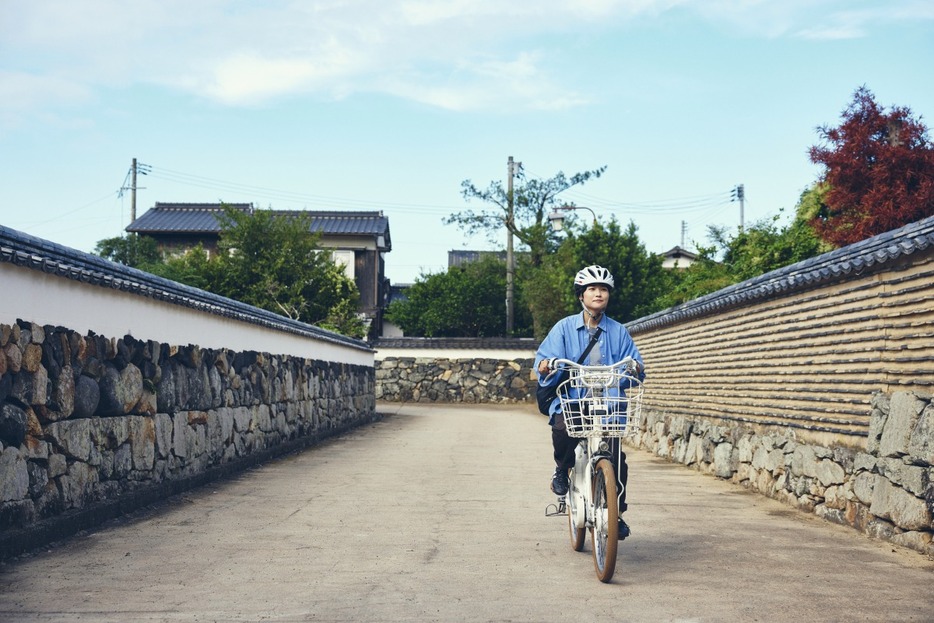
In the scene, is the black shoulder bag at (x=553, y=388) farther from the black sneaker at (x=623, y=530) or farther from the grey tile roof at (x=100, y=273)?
the grey tile roof at (x=100, y=273)

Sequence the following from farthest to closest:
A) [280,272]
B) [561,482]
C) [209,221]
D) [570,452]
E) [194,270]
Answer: [209,221] < [280,272] < [194,270] < [561,482] < [570,452]

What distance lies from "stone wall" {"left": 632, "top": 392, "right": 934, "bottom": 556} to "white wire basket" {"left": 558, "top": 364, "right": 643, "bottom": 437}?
228 centimetres

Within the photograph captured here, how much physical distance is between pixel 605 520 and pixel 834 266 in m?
4.23

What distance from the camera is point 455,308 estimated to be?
144ft

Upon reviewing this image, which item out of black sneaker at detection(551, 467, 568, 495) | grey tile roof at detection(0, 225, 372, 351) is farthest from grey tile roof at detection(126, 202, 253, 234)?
black sneaker at detection(551, 467, 568, 495)

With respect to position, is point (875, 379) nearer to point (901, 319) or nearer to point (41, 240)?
point (901, 319)

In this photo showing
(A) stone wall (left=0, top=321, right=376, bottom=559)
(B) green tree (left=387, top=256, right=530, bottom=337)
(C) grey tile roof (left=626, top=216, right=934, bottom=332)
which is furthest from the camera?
(B) green tree (left=387, top=256, right=530, bottom=337)

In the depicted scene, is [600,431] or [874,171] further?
[874,171]

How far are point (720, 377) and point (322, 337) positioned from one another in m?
8.72

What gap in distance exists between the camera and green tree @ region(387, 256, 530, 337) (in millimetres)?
43906

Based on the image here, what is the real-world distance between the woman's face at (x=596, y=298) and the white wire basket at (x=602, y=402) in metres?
0.47

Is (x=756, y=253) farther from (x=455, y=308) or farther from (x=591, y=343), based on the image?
(x=455, y=308)

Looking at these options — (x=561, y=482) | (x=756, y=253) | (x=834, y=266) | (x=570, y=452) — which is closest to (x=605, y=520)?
(x=570, y=452)

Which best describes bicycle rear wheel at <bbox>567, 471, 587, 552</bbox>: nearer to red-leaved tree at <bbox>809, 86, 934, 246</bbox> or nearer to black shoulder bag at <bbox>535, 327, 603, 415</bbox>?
black shoulder bag at <bbox>535, 327, 603, 415</bbox>
